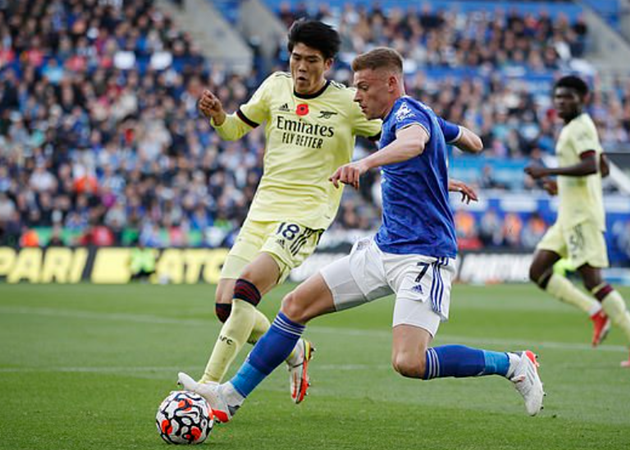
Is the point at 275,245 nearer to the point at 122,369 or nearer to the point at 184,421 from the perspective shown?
the point at 184,421

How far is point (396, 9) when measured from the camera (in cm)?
4281

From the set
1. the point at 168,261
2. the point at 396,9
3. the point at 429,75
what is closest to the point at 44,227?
the point at 168,261

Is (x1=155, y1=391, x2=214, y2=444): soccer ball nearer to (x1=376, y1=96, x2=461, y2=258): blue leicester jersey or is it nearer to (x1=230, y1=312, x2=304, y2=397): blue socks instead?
(x1=230, y1=312, x2=304, y2=397): blue socks

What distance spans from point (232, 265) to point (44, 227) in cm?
2018

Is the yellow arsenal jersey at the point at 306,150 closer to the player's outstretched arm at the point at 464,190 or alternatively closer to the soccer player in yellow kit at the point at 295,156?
the soccer player in yellow kit at the point at 295,156

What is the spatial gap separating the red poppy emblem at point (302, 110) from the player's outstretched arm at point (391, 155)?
2134mm

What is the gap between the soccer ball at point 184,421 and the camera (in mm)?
6828

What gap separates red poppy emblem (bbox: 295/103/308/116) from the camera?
28.9ft

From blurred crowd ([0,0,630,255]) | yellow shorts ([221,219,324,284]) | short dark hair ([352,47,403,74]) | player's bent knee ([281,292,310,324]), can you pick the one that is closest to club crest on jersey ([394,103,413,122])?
short dark hair ([352,47,403,74])

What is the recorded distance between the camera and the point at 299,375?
8461 mm

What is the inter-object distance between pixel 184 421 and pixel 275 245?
74.9 inches

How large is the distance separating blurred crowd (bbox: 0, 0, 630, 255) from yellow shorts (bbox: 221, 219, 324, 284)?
19.5 meters

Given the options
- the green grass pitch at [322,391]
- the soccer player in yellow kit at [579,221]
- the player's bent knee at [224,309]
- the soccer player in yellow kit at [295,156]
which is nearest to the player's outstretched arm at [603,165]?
the soccer player in yellow kit at [579,221]

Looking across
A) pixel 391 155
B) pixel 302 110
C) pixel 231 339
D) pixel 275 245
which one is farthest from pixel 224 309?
pixel 391 155
